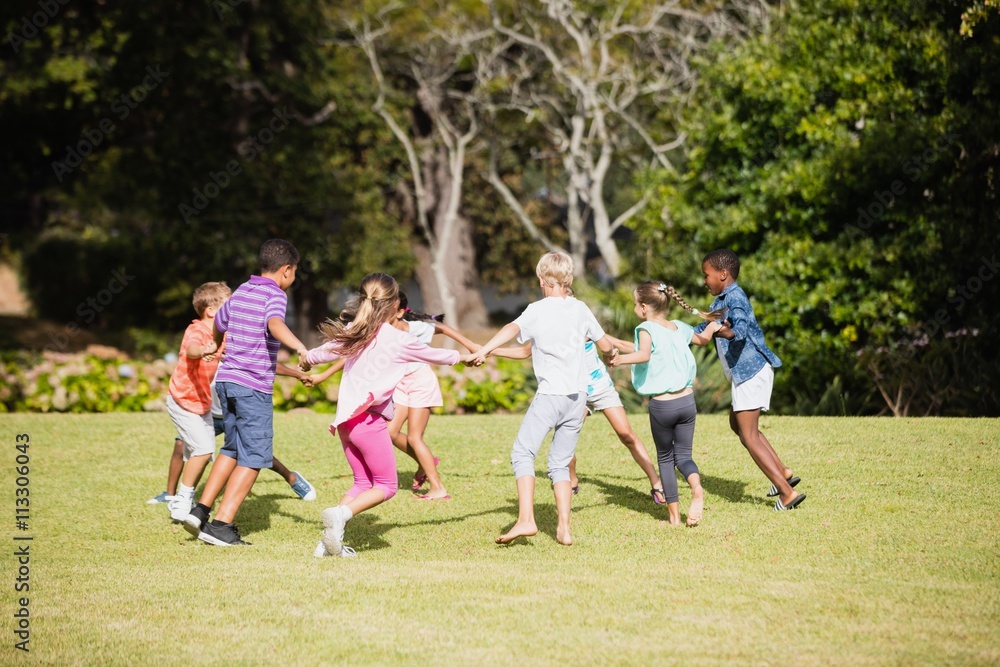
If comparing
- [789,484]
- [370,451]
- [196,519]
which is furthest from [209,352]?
[789,484]

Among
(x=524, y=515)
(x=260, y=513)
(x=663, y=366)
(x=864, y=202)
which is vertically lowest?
(x=260, y=513)

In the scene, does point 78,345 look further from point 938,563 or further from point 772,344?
point 938,563

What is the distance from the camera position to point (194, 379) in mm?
7188

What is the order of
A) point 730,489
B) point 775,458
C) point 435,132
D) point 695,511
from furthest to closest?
point 435,132 < point 730,489 < point 775,458 < point 695,511

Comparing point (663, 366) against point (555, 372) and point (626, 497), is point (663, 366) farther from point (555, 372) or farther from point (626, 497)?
point (626, 497)

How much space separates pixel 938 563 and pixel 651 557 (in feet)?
5.23

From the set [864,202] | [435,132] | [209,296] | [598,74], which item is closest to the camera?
[209,296]

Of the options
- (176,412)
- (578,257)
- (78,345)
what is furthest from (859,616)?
(78,345)

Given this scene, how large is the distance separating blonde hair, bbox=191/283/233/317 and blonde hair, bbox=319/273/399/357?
1423 millimetres

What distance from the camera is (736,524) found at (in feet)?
22.2

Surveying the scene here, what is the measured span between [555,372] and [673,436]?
1.06 metres

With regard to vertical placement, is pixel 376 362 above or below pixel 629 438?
above

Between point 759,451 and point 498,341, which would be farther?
point 759,451

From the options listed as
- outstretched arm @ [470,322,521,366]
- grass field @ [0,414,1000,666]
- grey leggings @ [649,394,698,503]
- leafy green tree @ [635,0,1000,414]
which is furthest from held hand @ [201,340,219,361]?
leafy green tree @ [635,0,1000,414]
